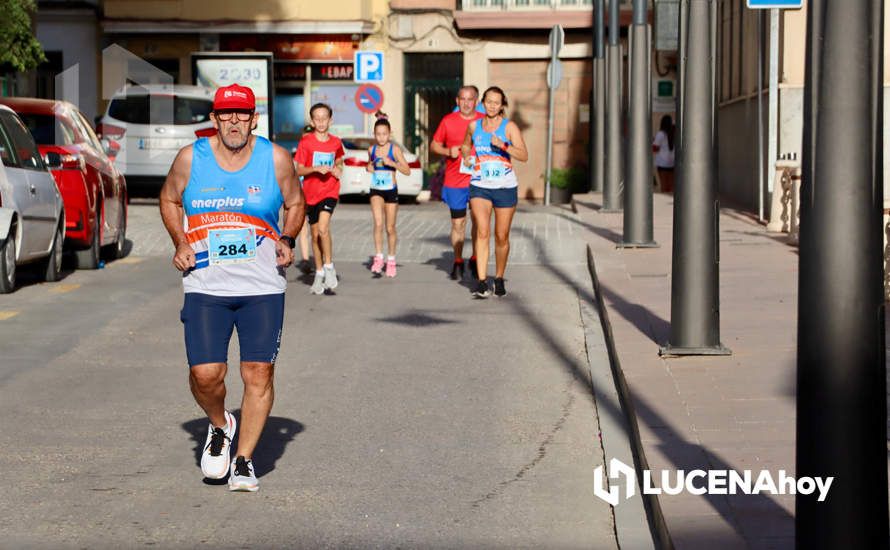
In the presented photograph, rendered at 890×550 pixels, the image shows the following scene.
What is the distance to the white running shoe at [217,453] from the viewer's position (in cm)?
716

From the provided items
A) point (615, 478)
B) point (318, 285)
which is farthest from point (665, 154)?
point (615, 478)

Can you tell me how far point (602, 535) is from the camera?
249 inches

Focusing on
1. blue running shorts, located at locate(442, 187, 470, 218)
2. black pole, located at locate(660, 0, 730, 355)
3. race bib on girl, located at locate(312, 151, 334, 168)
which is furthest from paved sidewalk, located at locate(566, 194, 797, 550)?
race bib on girl, located at locate(312, 151, 334, 168)

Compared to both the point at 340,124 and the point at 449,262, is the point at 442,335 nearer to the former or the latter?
the point at 449,262

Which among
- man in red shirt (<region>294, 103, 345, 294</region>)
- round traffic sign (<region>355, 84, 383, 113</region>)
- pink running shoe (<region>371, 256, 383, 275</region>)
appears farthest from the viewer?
round traffic sign (<region>355, 84, 383, 113</region>)

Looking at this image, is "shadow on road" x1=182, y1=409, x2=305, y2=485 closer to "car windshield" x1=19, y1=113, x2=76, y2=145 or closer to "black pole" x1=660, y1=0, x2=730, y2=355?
"black pole" x1=660, y1=0, x2=730, y2=355

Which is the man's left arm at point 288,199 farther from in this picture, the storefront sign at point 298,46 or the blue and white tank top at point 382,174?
the storefront sign at point 298,46

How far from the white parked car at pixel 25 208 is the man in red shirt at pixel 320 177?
2294 millimetres

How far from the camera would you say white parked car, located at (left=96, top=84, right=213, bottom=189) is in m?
28.8

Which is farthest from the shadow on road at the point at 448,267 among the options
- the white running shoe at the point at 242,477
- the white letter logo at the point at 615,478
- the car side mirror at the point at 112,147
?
the car side mirror at the point at 112,147

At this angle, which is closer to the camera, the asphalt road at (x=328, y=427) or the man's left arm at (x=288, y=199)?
the asphalt road at (x=328, y=427)

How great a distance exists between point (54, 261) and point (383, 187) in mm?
3189

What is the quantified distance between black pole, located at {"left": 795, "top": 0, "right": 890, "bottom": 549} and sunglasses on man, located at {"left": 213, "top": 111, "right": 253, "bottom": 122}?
2.97 metres

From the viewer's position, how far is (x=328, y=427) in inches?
340
